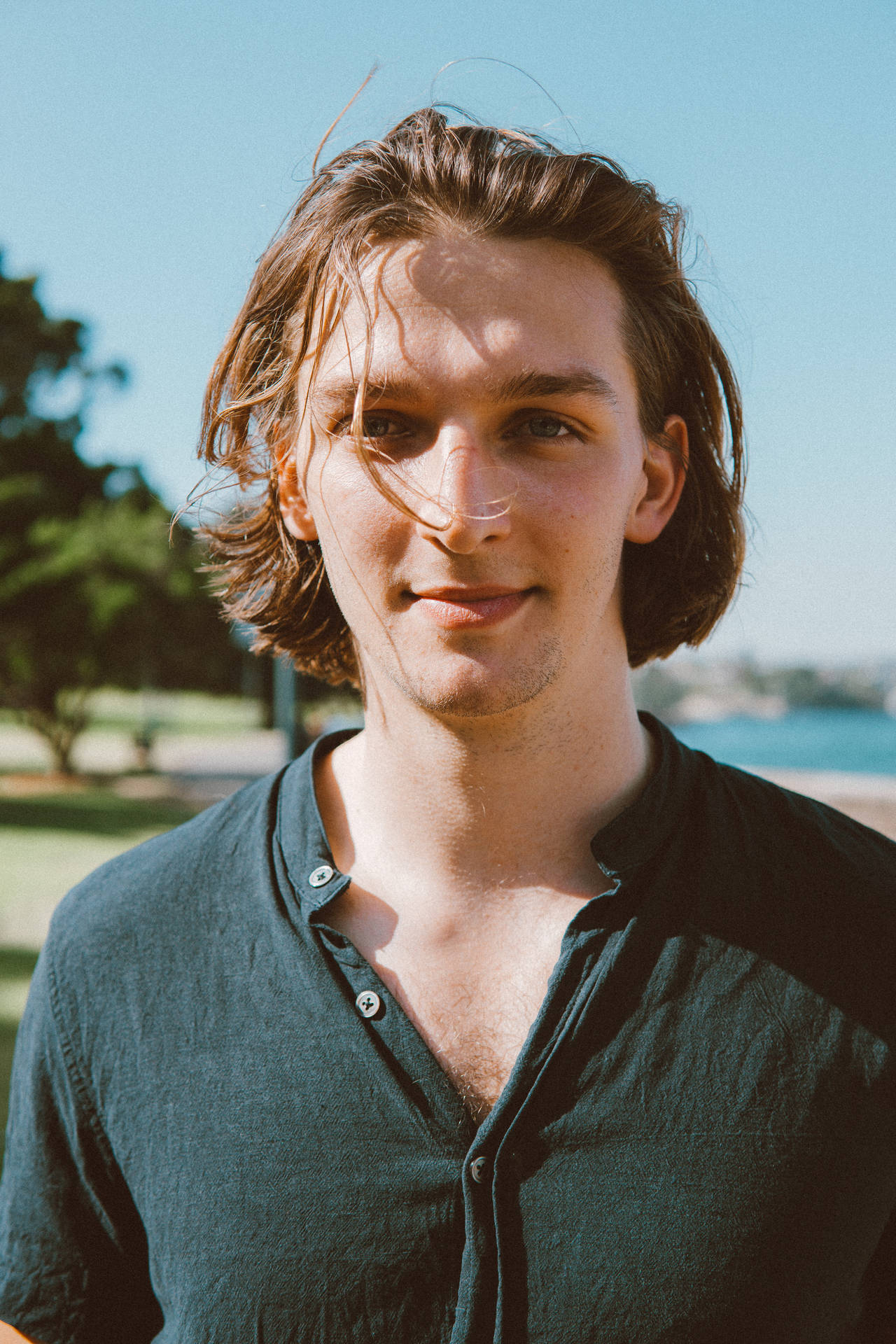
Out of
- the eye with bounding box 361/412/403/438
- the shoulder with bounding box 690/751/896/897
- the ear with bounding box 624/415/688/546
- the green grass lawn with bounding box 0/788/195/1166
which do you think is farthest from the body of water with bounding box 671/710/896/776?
the eye with bounding box 361/412/403/438

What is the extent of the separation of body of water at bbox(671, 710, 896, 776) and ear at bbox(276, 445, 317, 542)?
1734 cm

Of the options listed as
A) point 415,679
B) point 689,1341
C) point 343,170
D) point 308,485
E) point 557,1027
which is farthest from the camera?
point 343,170

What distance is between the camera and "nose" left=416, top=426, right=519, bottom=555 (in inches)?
67.4

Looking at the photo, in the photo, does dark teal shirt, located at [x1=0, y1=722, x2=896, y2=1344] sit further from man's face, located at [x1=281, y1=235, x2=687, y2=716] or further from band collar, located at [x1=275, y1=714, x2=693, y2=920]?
man's face, located at [x1=281, y1=235, x2=687, y2=716]

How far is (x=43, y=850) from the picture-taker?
1286cm

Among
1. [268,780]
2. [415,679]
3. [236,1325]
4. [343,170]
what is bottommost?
[236,1325]

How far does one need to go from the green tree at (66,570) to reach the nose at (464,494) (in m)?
18.5

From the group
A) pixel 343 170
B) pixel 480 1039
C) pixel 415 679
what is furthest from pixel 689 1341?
pixel 343 170

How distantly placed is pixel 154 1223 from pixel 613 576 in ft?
4.34

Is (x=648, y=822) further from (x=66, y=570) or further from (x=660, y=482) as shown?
(x=66, y=570)

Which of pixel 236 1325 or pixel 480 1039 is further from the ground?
pixel 480 1039

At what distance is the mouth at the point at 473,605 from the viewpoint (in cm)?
174

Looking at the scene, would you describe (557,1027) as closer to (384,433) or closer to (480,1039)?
(480,1039)

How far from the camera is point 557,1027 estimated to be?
1.67 metres
